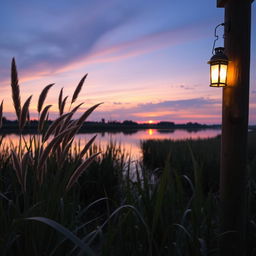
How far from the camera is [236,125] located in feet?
6.76

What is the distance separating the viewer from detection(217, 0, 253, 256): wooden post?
2.05 metres

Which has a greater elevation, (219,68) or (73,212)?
(219,68)

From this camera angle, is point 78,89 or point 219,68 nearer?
point 78,89

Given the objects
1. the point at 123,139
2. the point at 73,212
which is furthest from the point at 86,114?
the point at 123,139

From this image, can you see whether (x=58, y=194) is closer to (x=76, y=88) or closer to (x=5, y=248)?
(x=5, y=248)

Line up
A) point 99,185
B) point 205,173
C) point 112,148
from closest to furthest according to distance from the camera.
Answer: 1. point 99,185
2. point 112,148
3. point 205,173

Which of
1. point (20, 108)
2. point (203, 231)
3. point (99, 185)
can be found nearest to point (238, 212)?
point (203, 231)

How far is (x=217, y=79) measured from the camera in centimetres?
212

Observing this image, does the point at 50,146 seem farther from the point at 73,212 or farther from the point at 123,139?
the point at 123,139

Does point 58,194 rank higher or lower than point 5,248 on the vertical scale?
higher

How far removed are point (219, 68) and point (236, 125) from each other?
0.52m

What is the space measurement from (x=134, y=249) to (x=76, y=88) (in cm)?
122

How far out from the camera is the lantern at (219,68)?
2083mm

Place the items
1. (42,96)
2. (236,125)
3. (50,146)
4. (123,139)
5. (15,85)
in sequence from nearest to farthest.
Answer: (50,146) → (15,85) → (42,96) → (236,125) → (123,139)
